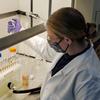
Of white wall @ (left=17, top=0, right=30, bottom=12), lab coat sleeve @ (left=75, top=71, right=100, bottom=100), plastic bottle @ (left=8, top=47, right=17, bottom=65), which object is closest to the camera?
lab coat sleeve @ (left=75, top=71, right=100, bottom=100)

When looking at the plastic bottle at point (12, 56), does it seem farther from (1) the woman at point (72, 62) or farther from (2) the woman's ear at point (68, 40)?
(2) the woman's ear at point (68, 40)

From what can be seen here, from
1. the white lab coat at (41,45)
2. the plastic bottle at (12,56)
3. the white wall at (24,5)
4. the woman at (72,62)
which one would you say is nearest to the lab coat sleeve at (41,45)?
the white lab coat at (41,45)

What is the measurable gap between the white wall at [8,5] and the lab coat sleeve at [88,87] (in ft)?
3.43

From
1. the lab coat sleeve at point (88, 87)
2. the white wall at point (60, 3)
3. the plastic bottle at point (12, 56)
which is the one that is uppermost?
the white wall at point (60, 3)

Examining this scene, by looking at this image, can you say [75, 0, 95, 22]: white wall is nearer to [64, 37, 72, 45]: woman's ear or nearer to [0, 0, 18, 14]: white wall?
[0, 0, 18, 14]: white wall

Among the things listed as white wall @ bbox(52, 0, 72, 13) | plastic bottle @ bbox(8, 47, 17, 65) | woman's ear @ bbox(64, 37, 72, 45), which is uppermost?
white wall @ bbox(52, 0, 72, 13)

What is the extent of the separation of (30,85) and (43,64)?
35cm

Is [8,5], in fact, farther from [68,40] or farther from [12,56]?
[68,40]

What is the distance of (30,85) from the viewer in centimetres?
157

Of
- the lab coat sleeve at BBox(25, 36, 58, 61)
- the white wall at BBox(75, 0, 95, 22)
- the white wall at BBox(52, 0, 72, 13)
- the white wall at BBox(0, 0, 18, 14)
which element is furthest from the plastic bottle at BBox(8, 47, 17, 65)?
the white wall at BBox(75, 0, 95, 22)

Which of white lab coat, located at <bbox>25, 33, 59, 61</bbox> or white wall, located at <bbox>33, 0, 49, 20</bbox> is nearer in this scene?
white lab coat, located at <bbox>25, 33, 59, 61</bbox>

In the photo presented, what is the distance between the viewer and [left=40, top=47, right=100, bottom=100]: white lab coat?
1055 millimetres

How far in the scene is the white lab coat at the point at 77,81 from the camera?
3.46 ft

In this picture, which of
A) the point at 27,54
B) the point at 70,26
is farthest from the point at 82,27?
the point at 27,54
